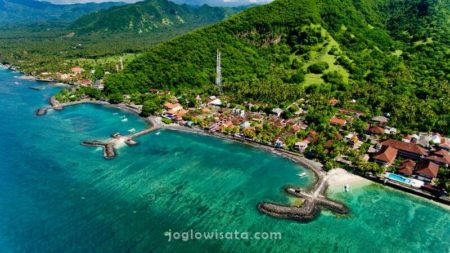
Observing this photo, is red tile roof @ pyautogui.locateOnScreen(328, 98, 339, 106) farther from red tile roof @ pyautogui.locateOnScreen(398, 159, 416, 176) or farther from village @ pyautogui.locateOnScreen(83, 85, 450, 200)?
red tile roof @ pyautogui.locateOnScreen(398, 159, 416, 176)

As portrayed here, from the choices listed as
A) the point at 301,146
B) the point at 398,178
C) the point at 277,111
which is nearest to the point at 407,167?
the point at 398,178

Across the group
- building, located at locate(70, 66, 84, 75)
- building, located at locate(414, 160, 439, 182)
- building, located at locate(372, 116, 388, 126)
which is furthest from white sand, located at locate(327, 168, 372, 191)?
building, located at locate(70, 66, 84, 75)

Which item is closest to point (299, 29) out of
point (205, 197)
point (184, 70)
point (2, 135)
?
point (184, 70)

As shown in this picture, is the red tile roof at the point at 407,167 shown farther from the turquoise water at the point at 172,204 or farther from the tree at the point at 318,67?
the tree at the point at 318,67

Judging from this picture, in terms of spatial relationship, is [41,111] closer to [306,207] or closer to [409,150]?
[306,207]

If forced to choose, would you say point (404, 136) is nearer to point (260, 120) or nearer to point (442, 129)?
point (442, 129)

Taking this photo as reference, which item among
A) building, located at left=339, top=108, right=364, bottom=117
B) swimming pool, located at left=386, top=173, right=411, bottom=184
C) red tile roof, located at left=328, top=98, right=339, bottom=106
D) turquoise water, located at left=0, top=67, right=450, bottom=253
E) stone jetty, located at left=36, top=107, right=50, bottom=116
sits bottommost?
stone jetty, located at left=36, top=107, right=50, bottom=116
